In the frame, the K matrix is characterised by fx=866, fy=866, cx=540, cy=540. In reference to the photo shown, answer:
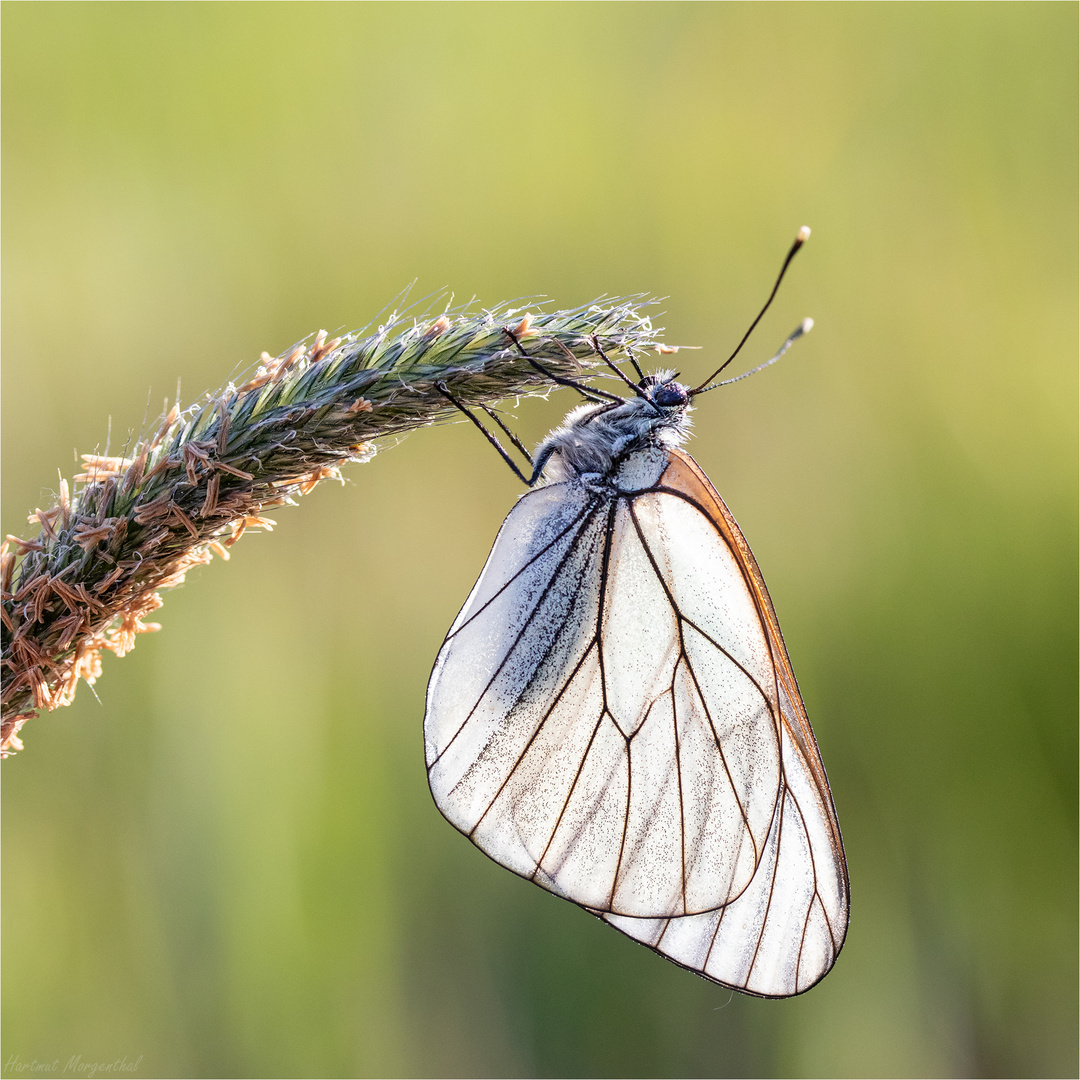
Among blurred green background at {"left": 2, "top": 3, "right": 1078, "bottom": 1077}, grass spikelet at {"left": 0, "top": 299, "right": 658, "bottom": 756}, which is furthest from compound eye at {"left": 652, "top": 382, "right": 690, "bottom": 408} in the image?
blurred green background at {"left": 2, "top": 3, "right": 1078, "bottom": 1077}

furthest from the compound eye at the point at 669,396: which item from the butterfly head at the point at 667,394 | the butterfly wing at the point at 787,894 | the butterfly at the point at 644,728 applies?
the butterfly wing at the point at 787,894

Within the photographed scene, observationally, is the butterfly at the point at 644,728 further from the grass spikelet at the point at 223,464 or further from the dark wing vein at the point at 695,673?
the grass spikelet at the point at 223,464

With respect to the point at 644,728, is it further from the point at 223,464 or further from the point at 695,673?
the point at 223,464

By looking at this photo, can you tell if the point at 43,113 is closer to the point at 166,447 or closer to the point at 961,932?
the point at 166,447

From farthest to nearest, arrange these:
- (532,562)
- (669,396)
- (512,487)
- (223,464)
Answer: (512,487)
(532,562)
(669,396)
(223,464)

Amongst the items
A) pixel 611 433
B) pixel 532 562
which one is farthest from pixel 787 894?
pixel 611 433

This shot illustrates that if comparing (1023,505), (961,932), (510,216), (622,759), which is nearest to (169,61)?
(510,216)

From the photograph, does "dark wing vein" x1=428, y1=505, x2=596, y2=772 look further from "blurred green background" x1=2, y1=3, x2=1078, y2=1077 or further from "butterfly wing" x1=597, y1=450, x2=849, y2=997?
"blurred green background" x1=2, y1=3, x2=1078, y2=1077
